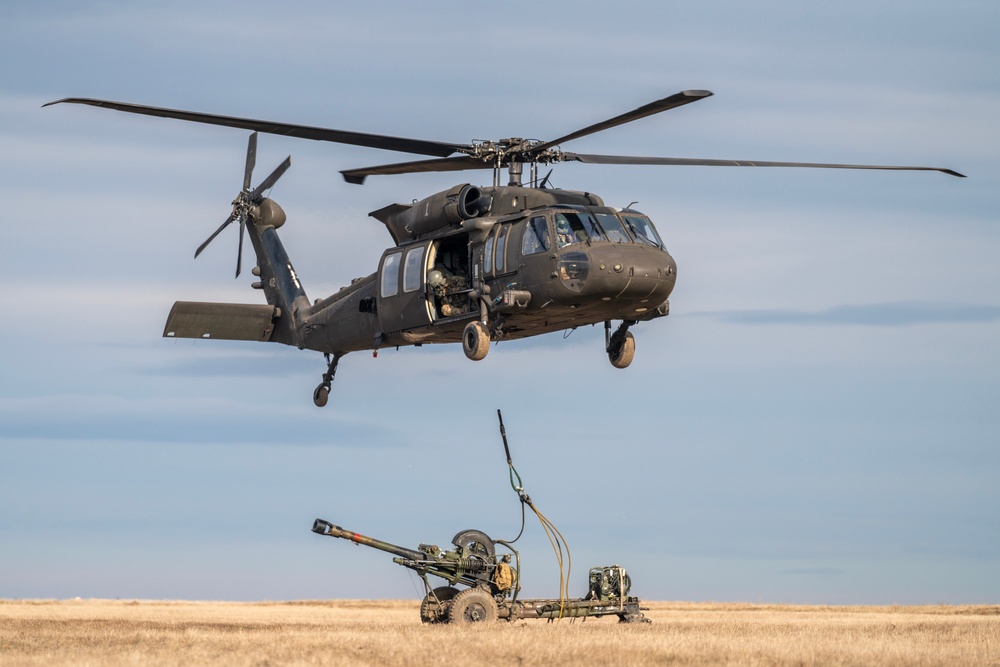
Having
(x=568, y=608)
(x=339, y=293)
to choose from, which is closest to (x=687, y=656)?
(x=568, y=608)

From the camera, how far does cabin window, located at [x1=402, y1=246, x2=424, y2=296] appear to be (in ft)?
87.6

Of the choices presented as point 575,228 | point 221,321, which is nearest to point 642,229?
point 575,228

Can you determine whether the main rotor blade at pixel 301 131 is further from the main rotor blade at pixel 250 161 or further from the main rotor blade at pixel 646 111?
the main rotor blade at pixel 250 161

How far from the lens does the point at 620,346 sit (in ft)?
87.9

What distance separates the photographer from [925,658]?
71.9ft

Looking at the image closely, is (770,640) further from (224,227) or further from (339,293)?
(224,227)

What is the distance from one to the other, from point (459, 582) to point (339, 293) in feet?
24.2

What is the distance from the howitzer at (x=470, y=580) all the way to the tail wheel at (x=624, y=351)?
4.18m

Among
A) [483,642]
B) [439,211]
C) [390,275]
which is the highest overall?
[439,211]

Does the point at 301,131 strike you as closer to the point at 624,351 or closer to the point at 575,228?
the point at 575,228

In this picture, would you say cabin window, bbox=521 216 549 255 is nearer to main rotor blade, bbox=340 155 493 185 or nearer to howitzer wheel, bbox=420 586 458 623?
main rotor blade, bbox=340 155 493 185

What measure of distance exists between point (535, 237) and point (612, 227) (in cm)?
137

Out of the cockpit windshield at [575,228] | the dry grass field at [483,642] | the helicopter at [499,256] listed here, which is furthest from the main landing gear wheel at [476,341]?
Result: the dry grass field at [483,642]

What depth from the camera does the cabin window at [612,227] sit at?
24.5 metres
